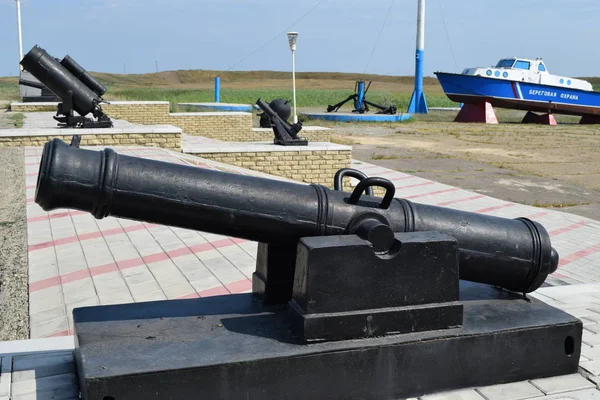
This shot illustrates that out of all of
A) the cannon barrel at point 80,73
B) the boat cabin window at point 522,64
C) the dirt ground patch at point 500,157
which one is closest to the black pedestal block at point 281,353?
the dirt ground patch at point 500,157

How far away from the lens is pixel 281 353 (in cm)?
287

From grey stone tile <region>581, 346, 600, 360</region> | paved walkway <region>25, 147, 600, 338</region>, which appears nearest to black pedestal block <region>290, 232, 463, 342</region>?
grey stone tile <region>581, 346, 600, 360</region>

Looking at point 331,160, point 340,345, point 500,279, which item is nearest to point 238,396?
point 340,345

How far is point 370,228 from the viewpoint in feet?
9.94

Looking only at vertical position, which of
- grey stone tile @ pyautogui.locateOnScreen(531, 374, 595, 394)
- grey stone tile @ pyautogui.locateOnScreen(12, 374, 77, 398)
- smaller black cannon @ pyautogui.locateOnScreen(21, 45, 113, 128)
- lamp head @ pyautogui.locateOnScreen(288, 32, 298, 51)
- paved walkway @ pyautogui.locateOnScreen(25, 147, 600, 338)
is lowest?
paved walkway @ pyautogui.locateOnScreen(25, 147, 600, 338)

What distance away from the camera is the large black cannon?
2814 millimetres

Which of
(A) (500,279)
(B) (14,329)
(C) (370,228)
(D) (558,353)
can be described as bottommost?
(B) (14,329)

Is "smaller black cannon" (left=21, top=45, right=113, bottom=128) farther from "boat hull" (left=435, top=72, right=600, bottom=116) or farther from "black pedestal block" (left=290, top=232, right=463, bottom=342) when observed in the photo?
"boat hull" (left=435, top=72, right=600, bottom=116)

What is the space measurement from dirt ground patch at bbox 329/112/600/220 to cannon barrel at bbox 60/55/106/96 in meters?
6.41

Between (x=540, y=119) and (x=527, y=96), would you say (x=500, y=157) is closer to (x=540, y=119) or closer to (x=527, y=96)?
(x=527, y=96)

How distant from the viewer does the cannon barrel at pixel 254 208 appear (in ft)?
9.32

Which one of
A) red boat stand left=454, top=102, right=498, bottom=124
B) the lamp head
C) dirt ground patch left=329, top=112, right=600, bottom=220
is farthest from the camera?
red boat stand left=454, top=102, right=498, bottom=124

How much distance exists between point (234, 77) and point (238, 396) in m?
101

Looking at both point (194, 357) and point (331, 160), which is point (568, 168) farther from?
point (194, 357)
